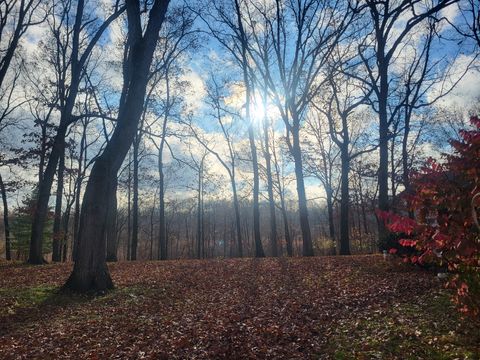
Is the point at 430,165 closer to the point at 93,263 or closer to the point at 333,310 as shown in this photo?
the point at 333,310

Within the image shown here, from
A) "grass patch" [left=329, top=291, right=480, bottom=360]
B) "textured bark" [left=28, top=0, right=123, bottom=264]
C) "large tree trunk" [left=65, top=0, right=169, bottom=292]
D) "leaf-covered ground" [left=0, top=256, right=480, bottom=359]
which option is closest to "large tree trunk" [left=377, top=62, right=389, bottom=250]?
"leaf-covered ground" [left=0, top=256, right=480, bottom=359]

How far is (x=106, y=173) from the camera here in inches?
361

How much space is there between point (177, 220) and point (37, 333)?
207 ft

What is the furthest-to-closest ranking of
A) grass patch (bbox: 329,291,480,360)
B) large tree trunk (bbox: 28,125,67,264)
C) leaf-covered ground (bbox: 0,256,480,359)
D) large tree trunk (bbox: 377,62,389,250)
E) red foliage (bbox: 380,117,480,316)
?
large tree trunk (bbox: 28,125,67,264)
large tree trunk (bbox: 377,62,389,250)
leaf-covered ground (bbox: 0,256,480,359)
grass patch (bbox: 329,291,480,360)
red foliage (bbox: 380,117,480,316)

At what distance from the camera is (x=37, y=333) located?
238 inches

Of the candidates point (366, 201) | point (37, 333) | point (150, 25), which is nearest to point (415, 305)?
point (37, 333)

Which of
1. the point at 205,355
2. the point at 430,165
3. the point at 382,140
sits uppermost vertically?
the point at 382,140

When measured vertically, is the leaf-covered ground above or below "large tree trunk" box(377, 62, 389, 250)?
below

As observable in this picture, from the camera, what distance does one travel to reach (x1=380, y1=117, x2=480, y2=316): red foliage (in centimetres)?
399

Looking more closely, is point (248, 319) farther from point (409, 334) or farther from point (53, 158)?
point (53, 158)

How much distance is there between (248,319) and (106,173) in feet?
17.1

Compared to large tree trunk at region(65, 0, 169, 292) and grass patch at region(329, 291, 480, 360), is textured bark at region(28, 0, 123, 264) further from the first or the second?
grass patch at region(329, 291, 480, 360)

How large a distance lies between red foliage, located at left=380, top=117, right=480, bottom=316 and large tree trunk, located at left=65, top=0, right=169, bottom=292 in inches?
280

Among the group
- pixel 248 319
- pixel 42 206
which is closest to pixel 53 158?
pixel 42 206
